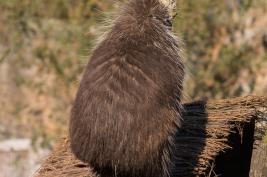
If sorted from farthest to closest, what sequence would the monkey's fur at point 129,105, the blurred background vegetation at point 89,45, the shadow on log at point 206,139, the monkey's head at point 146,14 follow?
the blurred background vegetation at point 89,45, the shadow on log at point 206,139, the monkey's head at point 146,14, the monkey's fur at point 129,105

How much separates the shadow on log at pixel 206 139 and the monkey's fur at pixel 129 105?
65 centimetres

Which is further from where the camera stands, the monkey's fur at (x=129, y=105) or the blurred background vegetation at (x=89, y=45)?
the blurred background vegetation at (x=89, y=45)

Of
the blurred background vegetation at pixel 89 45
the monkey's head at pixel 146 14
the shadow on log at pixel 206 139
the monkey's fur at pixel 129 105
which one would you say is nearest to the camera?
the monkey's fur at pixel 129 105

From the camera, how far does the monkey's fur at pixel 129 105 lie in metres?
4.03

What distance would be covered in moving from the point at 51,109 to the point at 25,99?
147 centimetres

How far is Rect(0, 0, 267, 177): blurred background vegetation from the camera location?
12.1m

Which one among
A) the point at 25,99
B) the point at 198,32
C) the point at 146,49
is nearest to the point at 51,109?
the point at 25,99

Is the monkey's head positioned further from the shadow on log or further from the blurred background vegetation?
the blurred background vegetation

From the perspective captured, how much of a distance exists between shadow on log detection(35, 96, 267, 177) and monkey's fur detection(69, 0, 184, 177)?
648mm

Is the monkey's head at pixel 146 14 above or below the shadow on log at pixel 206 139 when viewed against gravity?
above

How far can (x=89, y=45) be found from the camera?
11.9 metres

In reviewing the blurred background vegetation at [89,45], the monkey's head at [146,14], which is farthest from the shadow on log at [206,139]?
the blurred background vegetation at [89,45]

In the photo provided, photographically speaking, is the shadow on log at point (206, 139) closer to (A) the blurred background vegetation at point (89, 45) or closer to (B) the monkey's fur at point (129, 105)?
(B) the monkey's fur at point (129, 105)

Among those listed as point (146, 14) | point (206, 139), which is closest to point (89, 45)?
point (206, 139)
